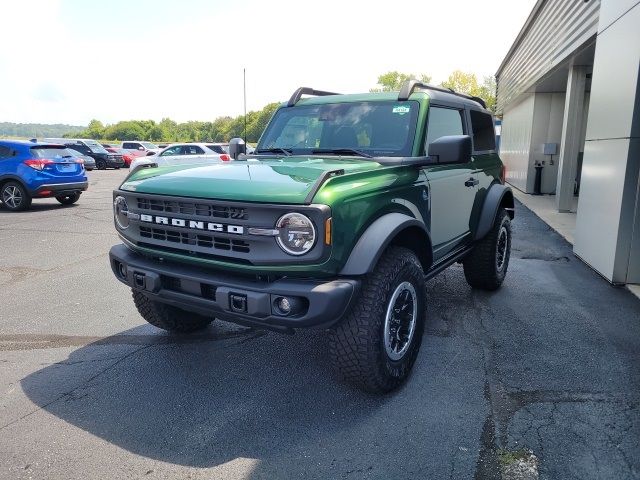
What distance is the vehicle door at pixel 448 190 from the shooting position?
4.03 metres

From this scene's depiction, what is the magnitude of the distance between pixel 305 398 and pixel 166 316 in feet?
4.82

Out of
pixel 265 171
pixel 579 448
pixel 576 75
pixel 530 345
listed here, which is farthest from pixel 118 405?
pixel 576 75

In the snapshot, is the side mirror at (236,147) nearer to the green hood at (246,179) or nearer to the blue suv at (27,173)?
the green hood at (246,179)

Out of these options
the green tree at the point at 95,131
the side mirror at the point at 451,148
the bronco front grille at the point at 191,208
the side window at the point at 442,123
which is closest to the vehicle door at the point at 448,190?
Result: the side window at the point at 442,123

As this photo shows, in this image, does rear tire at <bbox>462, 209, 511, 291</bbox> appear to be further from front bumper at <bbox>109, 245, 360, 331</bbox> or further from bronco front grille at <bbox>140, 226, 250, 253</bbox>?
bronco front grille at <bbox>140, 226, 250, 253</bbox>

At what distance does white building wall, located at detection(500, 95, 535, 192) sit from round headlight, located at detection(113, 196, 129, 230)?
15267mm

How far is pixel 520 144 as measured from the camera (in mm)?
18688

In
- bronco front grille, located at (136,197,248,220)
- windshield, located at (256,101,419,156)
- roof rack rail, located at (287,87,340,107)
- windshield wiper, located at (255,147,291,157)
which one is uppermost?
roof rack rail, located at (287,87,340,107)

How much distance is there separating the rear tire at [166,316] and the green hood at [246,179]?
0.97 meters

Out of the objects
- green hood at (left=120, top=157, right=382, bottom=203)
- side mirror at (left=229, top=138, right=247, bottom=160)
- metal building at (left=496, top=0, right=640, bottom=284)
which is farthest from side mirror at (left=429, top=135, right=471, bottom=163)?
metal building at (left=496, top=0, right=640, bottom=284)

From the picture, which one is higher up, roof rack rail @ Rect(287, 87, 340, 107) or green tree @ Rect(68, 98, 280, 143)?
green tree @ Rect(68, 98, 280, 143)

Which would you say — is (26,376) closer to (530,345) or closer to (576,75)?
(530,345)

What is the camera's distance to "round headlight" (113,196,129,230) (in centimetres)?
360

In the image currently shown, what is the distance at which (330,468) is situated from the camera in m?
2.56
